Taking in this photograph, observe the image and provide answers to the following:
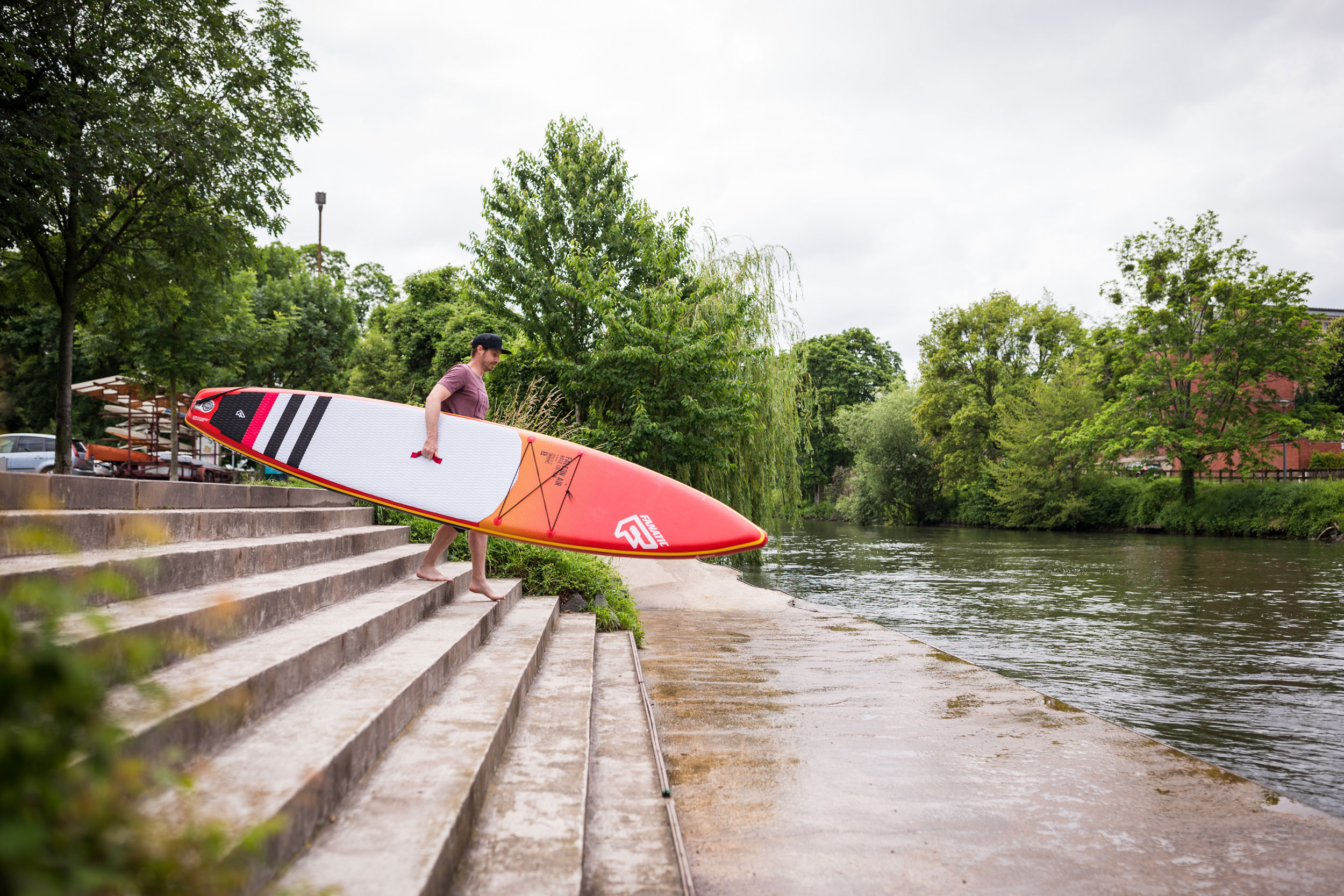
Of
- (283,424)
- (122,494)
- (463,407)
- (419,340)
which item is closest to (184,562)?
(122,494)

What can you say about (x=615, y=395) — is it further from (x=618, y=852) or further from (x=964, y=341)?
(x=964, y=341)

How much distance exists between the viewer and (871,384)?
54.4m

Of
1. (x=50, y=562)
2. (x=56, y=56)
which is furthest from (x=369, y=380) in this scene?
(x=50, y=562)

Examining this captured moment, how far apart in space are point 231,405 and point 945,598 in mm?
9763

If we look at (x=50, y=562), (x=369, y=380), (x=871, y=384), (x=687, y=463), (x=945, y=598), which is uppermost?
(x=871, y=384)

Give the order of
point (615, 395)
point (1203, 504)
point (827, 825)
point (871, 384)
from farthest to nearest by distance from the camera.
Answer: point (871, 384)
point (1203, 504)
point (615, 395)
point (827, 825)

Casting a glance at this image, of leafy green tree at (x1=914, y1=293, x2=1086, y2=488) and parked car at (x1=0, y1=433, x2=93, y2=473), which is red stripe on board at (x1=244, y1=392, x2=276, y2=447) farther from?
leafy green tree at (x1=914, y1=293, x2=1086, y2=488)

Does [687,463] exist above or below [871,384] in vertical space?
below

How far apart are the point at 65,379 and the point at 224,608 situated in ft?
29.3

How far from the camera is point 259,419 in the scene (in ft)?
19.2

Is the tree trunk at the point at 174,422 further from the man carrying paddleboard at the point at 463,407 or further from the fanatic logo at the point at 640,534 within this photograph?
the fanatic logo at the point at 640,534

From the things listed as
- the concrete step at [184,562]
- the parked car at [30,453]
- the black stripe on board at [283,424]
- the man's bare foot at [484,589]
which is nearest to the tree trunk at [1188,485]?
the man's bare foot at [484,589]

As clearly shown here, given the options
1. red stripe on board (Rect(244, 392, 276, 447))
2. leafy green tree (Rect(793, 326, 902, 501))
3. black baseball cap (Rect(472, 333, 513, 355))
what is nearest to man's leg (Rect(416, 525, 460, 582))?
black baseball cap (Rect(472, 333, 513, 355))

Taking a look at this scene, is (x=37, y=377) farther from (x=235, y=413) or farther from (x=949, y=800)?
(x=949, y=800)
